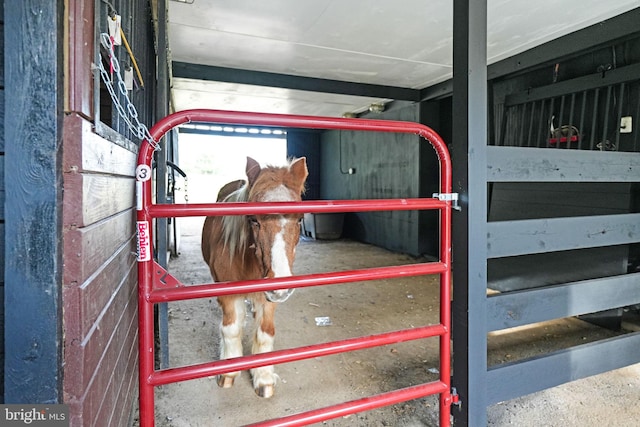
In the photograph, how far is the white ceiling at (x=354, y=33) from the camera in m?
2.64

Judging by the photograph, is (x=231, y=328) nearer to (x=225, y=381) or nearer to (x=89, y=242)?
(x=225, y=381)

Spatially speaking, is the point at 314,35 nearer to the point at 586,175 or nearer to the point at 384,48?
the point at 384,48

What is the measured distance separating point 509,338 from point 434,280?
1.52 metres

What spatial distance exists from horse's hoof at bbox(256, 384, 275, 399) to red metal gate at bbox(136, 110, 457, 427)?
2.43 ft

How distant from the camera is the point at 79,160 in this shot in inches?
25.7

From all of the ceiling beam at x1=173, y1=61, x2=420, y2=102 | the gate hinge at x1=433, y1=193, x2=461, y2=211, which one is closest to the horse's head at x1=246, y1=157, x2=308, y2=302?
the gate hinge at x1=433, y1=193, x2=461, y2=211

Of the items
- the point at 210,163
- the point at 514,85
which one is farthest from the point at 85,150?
the point at 210,163

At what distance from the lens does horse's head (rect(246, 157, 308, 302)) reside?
4.28ft

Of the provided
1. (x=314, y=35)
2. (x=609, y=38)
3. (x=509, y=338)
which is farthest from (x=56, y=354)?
(x=609, y=38)

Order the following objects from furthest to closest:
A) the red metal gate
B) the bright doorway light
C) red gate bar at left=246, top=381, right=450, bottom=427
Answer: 1. the bright doorway light
2. red gate bar at left=246, top=381, right=450, bottom=427
3. the red metal gate

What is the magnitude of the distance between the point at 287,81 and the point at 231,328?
11.2 ft

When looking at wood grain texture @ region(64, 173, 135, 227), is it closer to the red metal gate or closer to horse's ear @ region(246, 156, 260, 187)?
the red metal gate

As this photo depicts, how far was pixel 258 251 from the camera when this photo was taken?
1.42 meters

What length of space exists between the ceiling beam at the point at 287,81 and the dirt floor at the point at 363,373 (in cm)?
257
